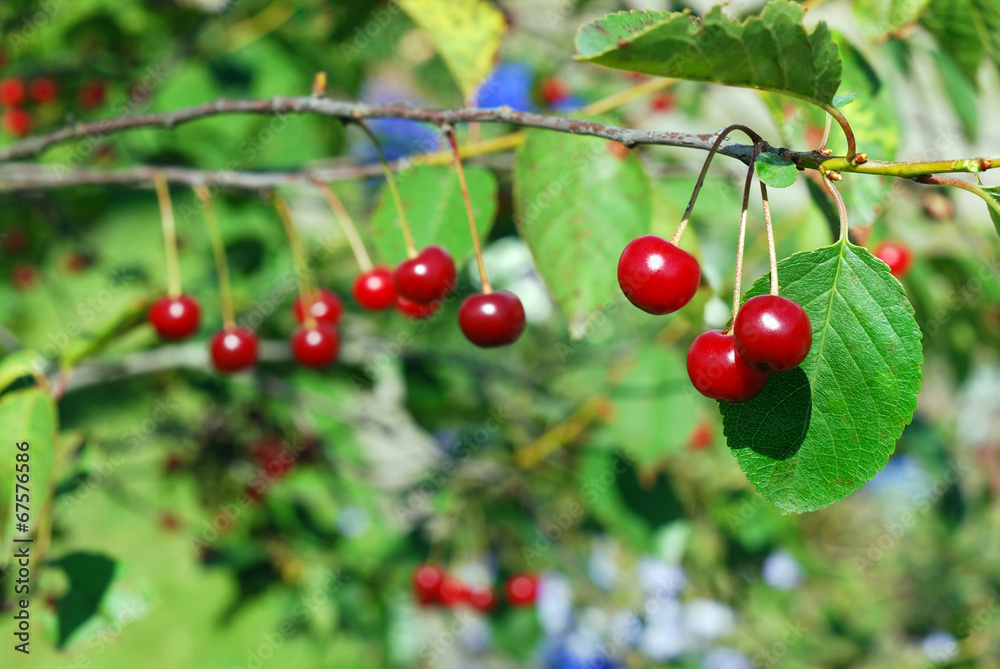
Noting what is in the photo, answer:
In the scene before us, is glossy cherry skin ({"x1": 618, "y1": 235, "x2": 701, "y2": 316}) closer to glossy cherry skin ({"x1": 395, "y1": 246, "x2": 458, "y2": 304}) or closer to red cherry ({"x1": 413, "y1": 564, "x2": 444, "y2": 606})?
glossy cherry skin ({"x1": 395, "y1": 246, "x2": 458, "y2": 304})

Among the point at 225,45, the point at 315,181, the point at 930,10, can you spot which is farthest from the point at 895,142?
the point at 225,45

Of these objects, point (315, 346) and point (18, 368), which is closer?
point (18, 368)

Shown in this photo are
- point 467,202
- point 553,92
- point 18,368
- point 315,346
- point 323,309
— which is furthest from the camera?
point 553,92

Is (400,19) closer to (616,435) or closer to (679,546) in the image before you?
(616,435)

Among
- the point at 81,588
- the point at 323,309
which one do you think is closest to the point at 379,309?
the point at 323,309

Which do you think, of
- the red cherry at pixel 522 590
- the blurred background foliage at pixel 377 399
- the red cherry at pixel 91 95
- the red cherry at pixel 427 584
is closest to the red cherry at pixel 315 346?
the blurred background foliage at pixel 377 399

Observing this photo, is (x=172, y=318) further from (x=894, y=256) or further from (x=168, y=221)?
(x=894, y=256)
